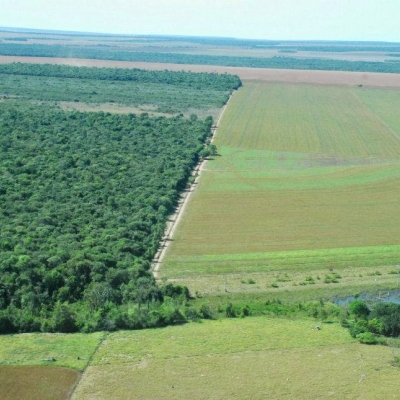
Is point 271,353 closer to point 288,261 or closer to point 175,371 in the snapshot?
point 175,371

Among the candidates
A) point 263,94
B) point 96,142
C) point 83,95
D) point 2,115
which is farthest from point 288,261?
point 263,94

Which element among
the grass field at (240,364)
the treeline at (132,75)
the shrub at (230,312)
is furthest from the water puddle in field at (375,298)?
the treeline at (132,75)

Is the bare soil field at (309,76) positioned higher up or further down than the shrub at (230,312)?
higher up

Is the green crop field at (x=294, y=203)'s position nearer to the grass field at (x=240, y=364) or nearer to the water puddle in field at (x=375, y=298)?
the water puddle in field at (x=375, y=298)

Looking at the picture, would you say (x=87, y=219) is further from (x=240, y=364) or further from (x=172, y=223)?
(x=240, y=364)

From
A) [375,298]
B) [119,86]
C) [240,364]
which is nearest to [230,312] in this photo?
[240,364]

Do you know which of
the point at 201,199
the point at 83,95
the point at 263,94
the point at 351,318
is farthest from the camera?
the point at 263,94

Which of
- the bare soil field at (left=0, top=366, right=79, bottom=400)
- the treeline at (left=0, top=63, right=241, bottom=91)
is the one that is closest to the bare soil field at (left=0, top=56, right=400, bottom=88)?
the treeline at (left=0, top=63, right=241, bottom=91)
